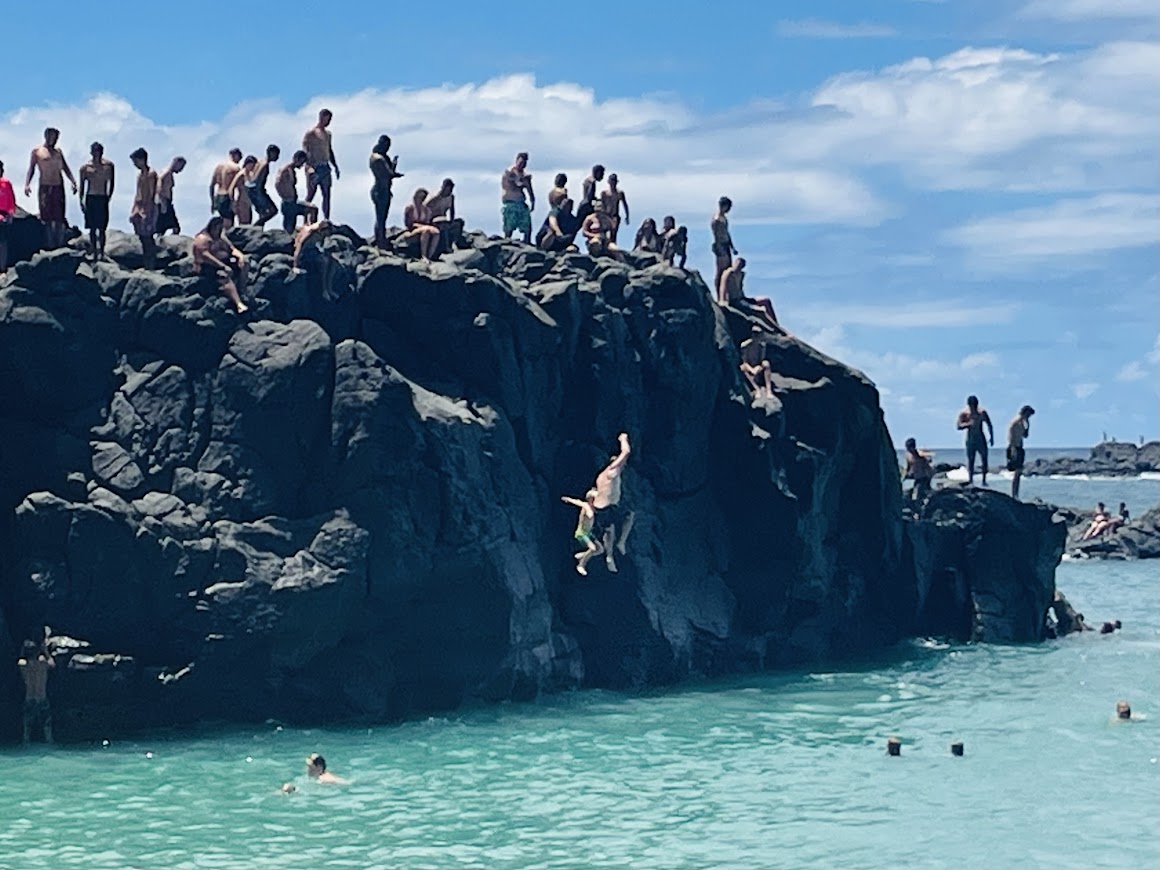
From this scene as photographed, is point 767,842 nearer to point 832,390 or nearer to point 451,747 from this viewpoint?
point 451,747

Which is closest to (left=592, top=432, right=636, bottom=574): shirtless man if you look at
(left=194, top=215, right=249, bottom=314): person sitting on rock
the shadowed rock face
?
the shadowed rock face

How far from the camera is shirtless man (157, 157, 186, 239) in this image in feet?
127

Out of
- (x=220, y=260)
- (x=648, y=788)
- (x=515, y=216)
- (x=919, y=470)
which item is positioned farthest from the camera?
(x=919, y=470)

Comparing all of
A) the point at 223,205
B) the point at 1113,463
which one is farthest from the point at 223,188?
the point at 1113,463

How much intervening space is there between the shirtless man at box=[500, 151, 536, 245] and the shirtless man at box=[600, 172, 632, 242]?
1.78 m

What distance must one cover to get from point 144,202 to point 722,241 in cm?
1543

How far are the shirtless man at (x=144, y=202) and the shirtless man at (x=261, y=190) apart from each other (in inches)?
119

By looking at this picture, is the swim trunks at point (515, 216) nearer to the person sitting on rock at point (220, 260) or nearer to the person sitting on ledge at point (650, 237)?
the person sitting on ledge at point (650, 237)

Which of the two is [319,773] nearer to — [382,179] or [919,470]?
[382,179]

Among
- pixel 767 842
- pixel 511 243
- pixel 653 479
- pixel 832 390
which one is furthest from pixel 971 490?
pixel 767 842

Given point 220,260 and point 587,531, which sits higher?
point 220,260

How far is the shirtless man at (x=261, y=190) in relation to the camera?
133 feet

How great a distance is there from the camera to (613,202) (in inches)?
1775

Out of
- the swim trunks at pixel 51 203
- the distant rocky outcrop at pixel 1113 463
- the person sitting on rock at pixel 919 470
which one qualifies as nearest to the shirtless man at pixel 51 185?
the swim trunks at pixel 51 203
